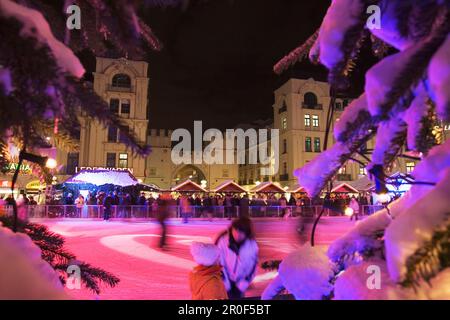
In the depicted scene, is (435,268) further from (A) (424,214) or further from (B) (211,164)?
(B) (211,164)

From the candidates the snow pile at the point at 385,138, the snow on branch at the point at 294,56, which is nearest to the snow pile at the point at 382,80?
the snow pile at the point at 385,138

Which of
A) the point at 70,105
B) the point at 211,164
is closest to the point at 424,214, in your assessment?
the point at 70,105

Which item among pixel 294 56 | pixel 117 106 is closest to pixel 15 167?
pixel 294 56

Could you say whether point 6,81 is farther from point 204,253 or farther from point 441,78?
point 204,253

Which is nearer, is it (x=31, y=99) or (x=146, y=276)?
(x=31, y=99)

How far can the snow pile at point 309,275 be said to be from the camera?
1.05m

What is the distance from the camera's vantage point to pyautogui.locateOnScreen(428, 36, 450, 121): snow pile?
70cm

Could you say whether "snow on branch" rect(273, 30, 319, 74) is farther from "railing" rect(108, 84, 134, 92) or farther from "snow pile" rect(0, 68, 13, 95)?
"railing" rect(108, 84, 134, 92)

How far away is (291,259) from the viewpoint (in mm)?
1162

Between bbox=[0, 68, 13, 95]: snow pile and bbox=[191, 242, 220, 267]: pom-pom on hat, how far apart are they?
188 centimetres

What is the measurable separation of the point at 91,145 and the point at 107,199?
17645 mm

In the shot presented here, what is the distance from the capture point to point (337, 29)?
1.00 metres

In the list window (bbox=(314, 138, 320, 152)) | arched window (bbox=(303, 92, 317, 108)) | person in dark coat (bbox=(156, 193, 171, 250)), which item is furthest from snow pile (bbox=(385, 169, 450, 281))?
arched window (bbox=(303, 92, 317, 108))

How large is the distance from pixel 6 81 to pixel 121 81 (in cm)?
3815
